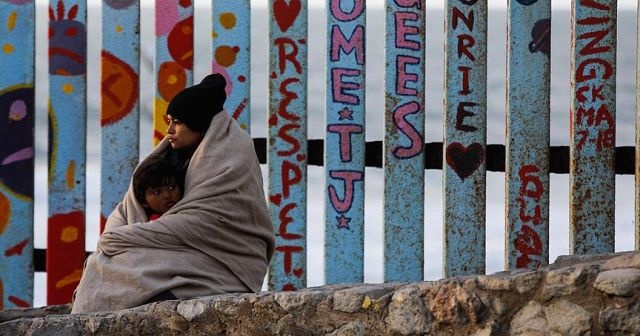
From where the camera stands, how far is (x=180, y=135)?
20.7 feet

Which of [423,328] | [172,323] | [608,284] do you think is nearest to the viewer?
[608,284]

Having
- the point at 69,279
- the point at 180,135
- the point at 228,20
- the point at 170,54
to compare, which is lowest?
the point at 69,279

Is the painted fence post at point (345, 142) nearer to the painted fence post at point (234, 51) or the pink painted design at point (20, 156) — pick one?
the painted fence post at point (234, 51)

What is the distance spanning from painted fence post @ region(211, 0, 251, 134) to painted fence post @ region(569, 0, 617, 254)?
1692 millimetres

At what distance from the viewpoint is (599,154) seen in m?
7.14

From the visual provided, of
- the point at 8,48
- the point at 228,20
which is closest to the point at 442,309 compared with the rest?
the point at 228,20

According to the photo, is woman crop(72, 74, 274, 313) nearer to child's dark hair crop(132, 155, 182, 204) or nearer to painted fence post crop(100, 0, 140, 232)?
child's dark hair crop(132, 155, 182, 204)

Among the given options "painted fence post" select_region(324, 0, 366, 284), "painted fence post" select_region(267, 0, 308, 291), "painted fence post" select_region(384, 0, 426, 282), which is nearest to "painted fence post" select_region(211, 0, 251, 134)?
"painted fence post" select_region(267, 0, 308, 291)

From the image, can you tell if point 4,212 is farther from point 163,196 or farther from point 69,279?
point 163,196

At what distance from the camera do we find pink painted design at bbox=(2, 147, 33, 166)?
290 inches

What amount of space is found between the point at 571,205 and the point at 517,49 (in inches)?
33.7

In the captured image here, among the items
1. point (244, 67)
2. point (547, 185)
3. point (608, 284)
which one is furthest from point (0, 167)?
point (608, 284)

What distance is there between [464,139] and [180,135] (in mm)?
1643

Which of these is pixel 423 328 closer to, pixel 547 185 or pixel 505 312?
pixel 505 312
